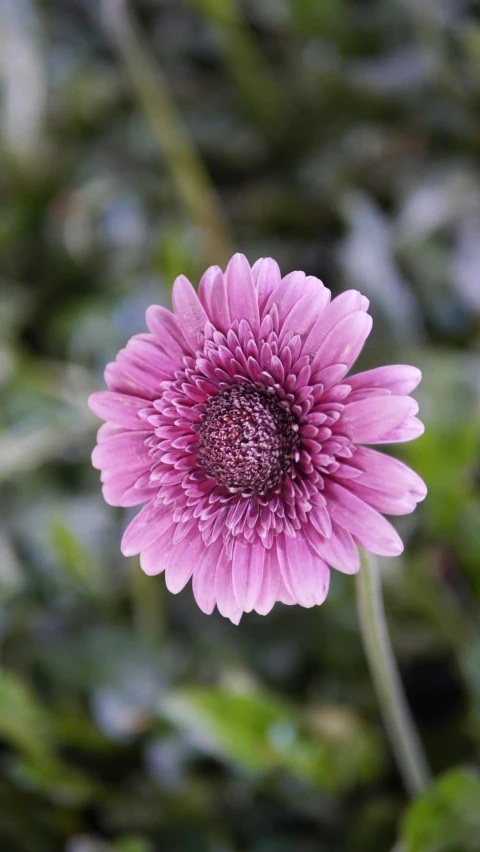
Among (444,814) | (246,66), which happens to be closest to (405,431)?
(444,814)

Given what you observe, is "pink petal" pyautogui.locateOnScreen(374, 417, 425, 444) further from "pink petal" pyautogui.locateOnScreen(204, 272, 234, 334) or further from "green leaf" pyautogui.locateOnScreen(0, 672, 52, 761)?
"green leaf" pyautogui.locateOnScreen(0, 672, 52, 761)

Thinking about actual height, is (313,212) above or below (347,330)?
above

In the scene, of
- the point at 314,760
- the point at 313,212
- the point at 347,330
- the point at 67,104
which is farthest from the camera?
the point at 67,104

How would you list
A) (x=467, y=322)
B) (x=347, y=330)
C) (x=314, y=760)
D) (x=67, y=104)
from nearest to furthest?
(x=347, y=330) < (x=314, y=760) < (x=467, y=322) < (x=67, y=104)

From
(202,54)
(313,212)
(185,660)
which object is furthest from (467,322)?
(202,54)

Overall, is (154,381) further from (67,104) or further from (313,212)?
(67,104)

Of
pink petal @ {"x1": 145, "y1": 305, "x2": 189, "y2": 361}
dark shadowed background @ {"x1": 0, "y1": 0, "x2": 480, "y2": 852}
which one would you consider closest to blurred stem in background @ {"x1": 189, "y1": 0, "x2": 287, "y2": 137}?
dark shadowed background @ {"x1": 0, "y1": 0, "x2": 480, "y2": 852}

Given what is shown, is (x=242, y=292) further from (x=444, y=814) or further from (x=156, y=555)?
(x=444, y=814)
